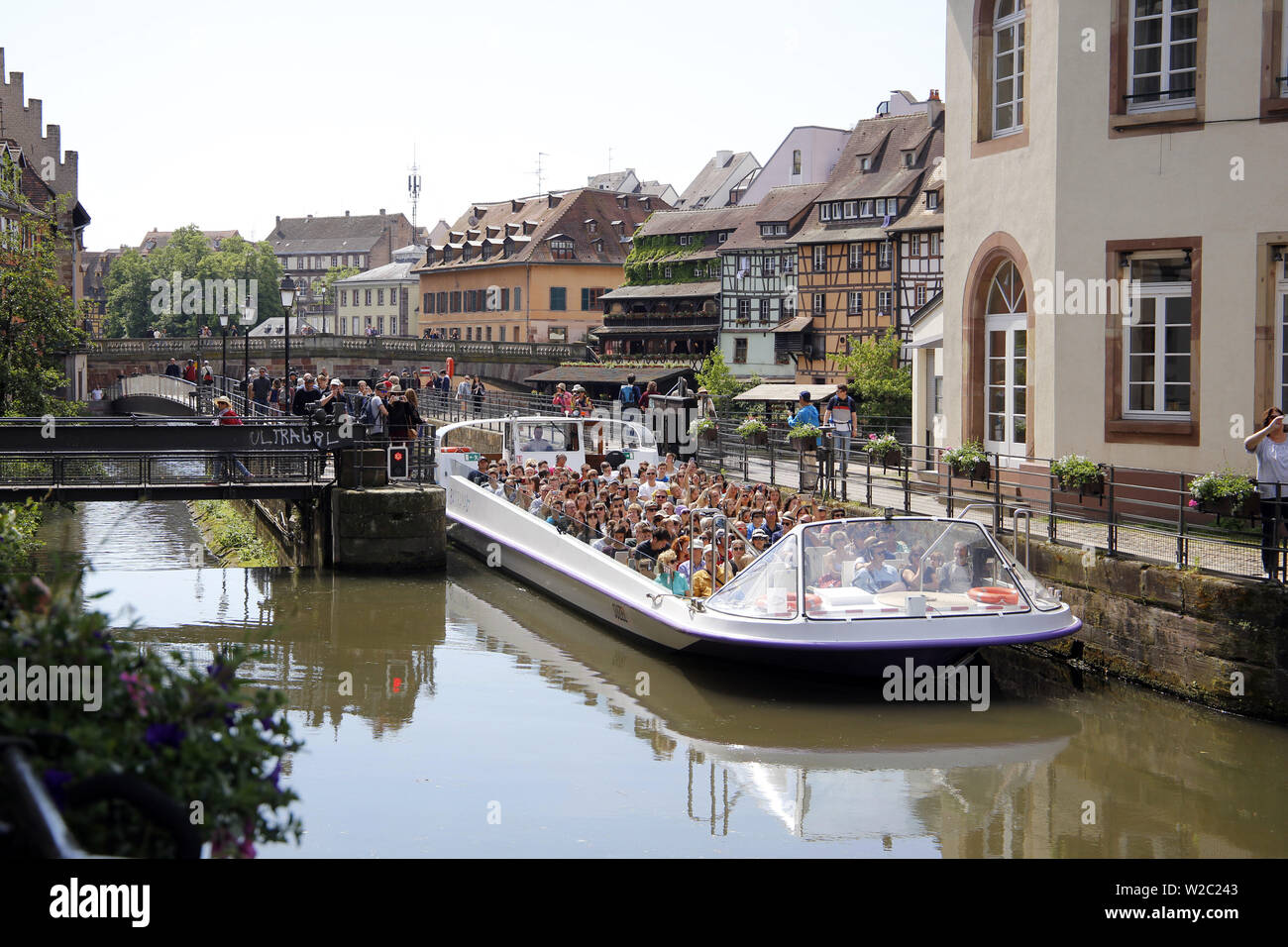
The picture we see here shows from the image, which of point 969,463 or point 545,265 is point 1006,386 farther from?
point 545,265

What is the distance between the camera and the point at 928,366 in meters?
27.1

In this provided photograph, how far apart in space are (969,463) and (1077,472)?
6.54 feet

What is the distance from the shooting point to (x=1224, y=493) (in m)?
13.5

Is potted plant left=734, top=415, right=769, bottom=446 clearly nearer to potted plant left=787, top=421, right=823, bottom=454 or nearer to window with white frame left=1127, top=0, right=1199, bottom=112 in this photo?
potted plant left=787, top=421, right=823, bottom=454

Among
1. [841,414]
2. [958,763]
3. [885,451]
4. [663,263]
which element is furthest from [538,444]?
[663,263]

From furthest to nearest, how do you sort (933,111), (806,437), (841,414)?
(933,111) → (841,414) → (806,437)

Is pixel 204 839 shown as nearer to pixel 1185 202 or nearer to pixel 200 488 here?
pixel 1185 202

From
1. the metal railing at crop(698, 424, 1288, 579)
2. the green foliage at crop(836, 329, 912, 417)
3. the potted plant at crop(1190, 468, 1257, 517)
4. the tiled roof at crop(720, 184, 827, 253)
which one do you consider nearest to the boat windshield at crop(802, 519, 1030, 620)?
the metal railing at crop(698, 424, 1288, 579)

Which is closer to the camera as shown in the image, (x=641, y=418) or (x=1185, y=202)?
(x=1185, y=202)

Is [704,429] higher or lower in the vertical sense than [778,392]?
lower

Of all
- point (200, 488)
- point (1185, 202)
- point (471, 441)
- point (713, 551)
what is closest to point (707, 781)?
point (713, 551)

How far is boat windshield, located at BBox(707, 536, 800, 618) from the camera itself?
1246cm

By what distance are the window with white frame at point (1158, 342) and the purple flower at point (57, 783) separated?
1422 cm
